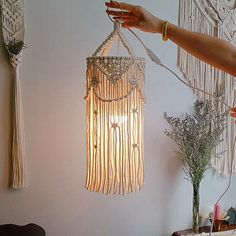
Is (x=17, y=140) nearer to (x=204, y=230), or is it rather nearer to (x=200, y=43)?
(x=200, y=43)

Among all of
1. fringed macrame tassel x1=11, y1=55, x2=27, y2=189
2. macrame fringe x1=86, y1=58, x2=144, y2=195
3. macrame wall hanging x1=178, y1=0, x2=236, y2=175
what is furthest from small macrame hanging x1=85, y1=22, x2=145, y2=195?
macrame wall hanging x1=178, y1=0, x2=236, y2=175

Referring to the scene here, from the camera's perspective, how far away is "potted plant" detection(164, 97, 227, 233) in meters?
1.78

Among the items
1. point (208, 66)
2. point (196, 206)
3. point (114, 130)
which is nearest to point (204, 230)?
point (196, 206)

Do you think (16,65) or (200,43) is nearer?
(200,43)

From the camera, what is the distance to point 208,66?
1.99 meters

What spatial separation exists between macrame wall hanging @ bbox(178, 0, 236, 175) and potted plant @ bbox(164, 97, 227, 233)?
5.7 inches

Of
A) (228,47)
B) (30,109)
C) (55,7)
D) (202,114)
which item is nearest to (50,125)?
(30,109)

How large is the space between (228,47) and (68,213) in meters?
1.11

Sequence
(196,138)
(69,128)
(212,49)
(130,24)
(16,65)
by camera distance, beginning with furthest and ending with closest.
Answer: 1. (196,138)
2. (69,128)
3. (16,65)
4. (130,24)
5. (212,49)

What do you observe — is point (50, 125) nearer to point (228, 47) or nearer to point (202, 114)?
point (202, 114)

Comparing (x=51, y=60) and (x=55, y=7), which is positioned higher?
(x=55, y=7)

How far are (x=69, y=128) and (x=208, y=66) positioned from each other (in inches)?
34.5

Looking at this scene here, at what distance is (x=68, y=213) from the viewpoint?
1700 millimetres

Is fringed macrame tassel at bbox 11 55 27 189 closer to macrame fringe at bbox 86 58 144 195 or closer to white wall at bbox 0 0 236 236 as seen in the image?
white wall at bbox 0 0 236 236
